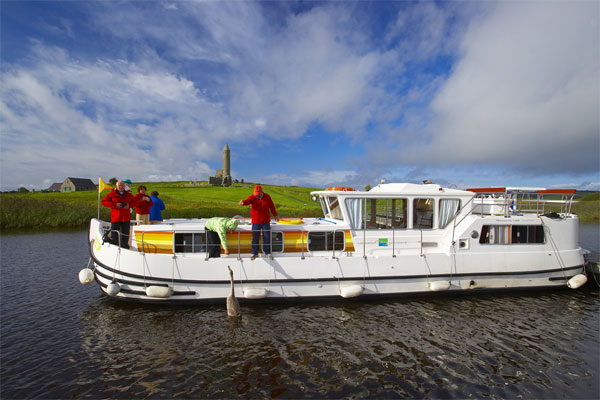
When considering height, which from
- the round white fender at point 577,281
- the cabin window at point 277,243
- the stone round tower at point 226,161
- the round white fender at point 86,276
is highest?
the stone round tower at point 226,161

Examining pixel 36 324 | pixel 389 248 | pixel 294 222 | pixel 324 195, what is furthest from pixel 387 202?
pixel 36 324

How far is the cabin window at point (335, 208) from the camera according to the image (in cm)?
939

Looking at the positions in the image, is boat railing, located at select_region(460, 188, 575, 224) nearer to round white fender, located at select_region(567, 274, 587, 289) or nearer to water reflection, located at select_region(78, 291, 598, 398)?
round white fender, located at select_region(567, 274, 587, 289)

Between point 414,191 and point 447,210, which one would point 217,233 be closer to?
point 414,191

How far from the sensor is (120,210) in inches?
330

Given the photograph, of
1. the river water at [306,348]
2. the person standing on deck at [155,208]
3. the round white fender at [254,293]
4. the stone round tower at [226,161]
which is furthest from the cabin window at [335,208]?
the stone round tower at [226,161]

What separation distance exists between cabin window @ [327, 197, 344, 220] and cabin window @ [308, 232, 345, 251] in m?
0.72

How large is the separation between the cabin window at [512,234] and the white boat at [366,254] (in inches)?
1.3

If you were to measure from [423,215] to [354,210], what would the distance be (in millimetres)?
2342

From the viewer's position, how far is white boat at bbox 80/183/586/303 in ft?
26.2

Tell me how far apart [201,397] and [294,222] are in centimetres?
520

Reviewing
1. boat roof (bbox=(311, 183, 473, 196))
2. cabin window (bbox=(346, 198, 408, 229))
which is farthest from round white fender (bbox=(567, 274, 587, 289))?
cabin window (bbox=(346, 198, 408, 229))

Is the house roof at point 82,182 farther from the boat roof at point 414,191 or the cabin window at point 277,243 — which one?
the boat roof at point 414,191

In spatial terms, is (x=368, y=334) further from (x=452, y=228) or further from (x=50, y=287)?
(x=50, y=287)
